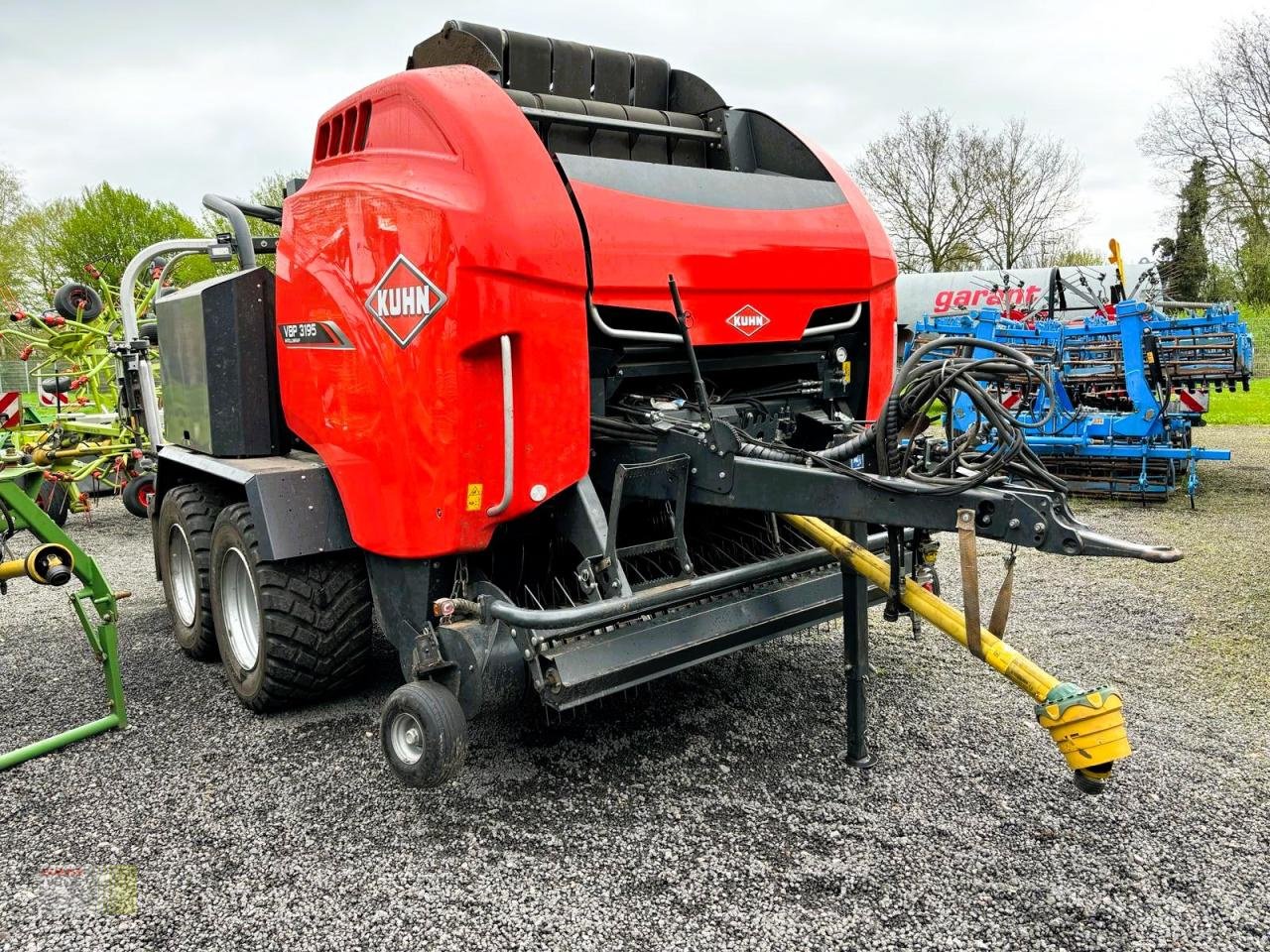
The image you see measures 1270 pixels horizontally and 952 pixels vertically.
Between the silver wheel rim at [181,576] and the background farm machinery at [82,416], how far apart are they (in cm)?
332

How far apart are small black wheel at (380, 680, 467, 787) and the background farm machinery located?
223 inches

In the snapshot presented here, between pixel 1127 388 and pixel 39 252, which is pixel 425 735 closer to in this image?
pixel 1127 388

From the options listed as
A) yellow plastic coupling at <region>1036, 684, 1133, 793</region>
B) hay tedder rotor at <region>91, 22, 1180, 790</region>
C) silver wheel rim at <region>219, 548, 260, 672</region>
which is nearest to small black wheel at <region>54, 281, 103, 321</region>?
hay tedder rotor at <region>91, 22, 1180, 790</region>

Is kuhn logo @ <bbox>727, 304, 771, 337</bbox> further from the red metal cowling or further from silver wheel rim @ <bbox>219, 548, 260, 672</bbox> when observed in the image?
silver wheel rim @ <bbox>219, 548, 260, 672</bbox>

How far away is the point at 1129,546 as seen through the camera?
220 centimetres

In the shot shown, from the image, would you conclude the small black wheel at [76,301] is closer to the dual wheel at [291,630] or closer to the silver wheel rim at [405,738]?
the dual wheel at [291,630]

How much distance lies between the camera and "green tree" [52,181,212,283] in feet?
117

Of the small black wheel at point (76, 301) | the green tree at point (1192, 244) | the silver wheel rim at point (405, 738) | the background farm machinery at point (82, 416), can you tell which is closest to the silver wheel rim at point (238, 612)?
the silver wheel rim at point (405, 738)

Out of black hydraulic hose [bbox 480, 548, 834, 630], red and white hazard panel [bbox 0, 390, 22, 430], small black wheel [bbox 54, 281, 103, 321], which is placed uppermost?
small black wheel [bbox 54, 281, 103, 321]

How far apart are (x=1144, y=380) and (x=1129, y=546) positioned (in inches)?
248

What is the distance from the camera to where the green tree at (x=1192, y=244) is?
27.0 m

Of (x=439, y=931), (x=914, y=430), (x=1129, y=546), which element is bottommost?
(x=439, y=931)

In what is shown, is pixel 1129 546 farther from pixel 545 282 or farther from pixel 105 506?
pixel 105 506

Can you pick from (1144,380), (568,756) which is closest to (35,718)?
(568,756)
